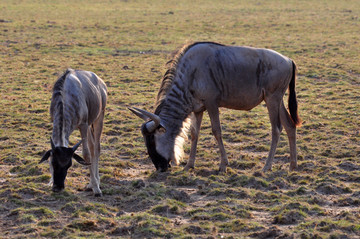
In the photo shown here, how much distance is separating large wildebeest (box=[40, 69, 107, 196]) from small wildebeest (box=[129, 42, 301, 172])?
29.4 inches

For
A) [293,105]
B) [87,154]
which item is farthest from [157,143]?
[293,105]

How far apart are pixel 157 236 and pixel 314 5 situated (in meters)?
42.8

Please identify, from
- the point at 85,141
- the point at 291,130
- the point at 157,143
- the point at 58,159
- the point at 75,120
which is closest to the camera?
the point at 58,159

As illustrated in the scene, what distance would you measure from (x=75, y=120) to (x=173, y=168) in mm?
2101

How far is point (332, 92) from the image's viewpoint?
46.9ft

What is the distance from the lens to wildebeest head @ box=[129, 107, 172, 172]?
8.33m

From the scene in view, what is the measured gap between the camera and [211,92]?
854 centimetres

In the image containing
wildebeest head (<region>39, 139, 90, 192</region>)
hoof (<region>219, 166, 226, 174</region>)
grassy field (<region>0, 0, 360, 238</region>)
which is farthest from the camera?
hoof (<region>219, 166, 226, 174</region>)

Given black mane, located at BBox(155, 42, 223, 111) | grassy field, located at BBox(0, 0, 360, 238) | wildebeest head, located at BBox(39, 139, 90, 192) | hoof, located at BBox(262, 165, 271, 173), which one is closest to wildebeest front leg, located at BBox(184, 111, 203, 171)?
grassy field, located at BBox(0, 0, 360, 238)

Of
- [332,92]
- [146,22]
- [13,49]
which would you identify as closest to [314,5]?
[146,22]

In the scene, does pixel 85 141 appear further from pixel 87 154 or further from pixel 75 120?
pixel 75 120

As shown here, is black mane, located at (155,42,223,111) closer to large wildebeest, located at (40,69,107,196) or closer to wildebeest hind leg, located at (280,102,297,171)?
large wildebeest, located at (40,69,107,196)

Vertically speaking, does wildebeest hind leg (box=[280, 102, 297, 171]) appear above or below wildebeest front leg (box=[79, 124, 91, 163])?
below

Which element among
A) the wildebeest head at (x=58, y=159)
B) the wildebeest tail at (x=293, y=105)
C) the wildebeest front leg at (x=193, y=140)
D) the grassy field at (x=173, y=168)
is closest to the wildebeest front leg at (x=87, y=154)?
the grassy field at (x=173, y=168)
